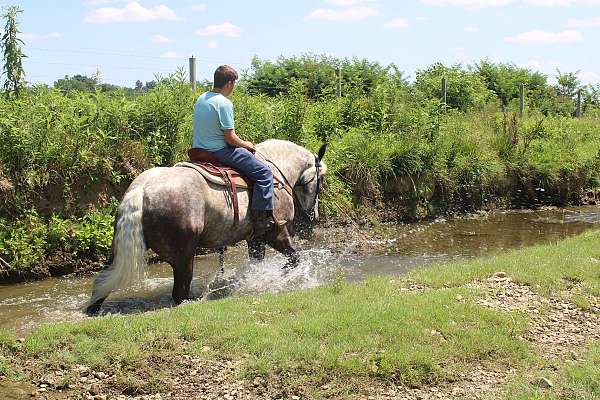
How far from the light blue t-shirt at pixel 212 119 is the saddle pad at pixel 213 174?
0.28 metres

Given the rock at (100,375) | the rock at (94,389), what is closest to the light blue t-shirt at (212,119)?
the rock at (100,375)

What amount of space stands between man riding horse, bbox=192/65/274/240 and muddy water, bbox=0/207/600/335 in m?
1.03

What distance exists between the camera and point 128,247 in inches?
297

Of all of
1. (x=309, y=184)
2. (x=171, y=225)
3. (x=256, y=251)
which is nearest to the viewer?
(x=171, y=225)

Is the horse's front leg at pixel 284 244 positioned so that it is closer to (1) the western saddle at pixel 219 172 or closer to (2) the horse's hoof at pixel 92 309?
(1) the western saddle at pixel 219 172

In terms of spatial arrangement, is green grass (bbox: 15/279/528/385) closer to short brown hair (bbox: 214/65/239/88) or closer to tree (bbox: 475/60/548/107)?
short brown hair (bbox: 214/65/239/88)

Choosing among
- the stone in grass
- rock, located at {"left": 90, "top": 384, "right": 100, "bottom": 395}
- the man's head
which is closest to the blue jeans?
the man's head

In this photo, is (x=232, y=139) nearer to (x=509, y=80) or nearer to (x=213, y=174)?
(x=213, y=174)

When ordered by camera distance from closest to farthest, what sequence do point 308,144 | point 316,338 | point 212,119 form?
point 316,338
point 212,119
point 308,144

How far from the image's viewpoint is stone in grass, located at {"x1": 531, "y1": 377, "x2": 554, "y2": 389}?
18.0 feet

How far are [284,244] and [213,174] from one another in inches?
65.1

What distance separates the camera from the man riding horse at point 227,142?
8.42 meters

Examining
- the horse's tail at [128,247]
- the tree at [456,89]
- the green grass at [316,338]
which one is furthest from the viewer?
the tree at [456,89]

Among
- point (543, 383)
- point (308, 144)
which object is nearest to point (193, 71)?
point (308, 144)
